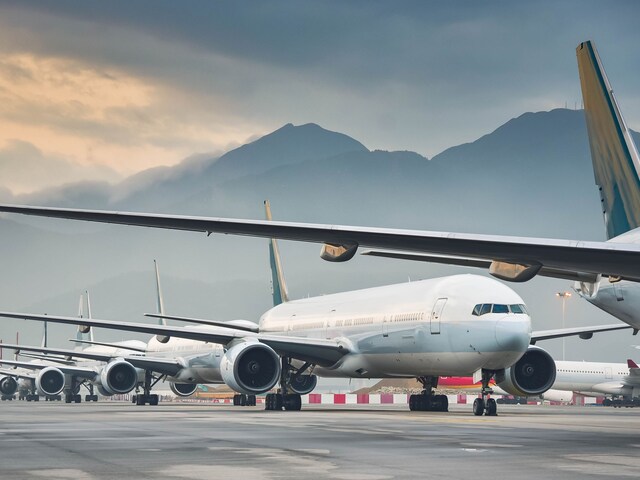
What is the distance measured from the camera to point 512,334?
93.2 ft

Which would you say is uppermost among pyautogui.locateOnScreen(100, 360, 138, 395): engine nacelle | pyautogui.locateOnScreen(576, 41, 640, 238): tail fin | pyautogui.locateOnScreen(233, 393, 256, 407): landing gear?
pyautogui.locateOnScreen(576, 41, 640, 238): tail fin

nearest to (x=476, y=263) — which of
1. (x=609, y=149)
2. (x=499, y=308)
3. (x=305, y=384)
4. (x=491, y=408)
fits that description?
(x=609, y=149)

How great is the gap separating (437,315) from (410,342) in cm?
147

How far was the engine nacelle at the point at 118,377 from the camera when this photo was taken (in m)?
46.5

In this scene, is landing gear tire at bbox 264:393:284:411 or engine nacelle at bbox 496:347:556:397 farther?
landing gear tire at bbox 264:393:284:411

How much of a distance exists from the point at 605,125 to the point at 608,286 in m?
2.70

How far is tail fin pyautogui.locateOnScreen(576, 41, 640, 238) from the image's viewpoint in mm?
16359

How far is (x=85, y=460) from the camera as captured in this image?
1267cm

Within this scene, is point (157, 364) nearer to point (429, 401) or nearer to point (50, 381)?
point (429, 401)

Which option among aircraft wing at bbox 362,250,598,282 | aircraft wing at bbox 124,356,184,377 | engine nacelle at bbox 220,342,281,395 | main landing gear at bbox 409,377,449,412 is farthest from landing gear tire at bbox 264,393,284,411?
aircraft wing at bbox 362,250,598,282

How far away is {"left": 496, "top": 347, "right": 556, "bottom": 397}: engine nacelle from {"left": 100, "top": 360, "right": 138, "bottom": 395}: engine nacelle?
21551 millimetres

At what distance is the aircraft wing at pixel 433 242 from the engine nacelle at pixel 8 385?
7155 cm

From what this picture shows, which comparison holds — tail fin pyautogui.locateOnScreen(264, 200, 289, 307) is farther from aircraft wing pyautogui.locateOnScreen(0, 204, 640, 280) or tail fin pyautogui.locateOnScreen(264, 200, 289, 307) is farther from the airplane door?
aircraft wing pyautogui.locateOnScreen(0, 204, 640, 280)

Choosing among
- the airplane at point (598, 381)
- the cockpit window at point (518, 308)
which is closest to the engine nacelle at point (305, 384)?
the cockpit window at point (518, 308)
